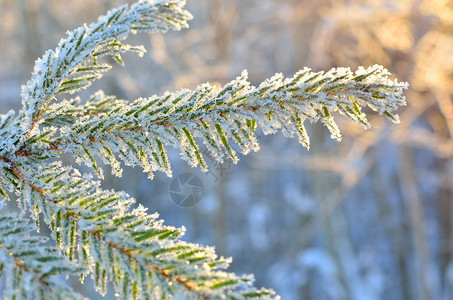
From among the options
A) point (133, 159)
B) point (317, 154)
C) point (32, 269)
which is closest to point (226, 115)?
point (133, 159)

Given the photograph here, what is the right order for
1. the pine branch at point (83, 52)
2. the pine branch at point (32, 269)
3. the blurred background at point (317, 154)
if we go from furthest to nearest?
the blurred background at point (317, 154) → the pine branch at point (83, 52) → the pine branch at point (32, 269)

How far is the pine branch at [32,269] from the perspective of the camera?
10.8 inches

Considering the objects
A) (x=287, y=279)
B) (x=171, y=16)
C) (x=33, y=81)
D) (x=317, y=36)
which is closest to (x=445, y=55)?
(x=317, y=36)

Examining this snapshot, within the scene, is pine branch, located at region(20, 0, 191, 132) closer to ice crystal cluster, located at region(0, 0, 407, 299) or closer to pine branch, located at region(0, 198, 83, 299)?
ice crystal cluster, located at region(0, 0, 407, 299)

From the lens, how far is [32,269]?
0.94 ft

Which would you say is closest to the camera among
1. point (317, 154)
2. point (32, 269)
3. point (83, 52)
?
point (32, 269)

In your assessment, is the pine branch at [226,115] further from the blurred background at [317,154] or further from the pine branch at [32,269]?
the blurred background at [317,154]

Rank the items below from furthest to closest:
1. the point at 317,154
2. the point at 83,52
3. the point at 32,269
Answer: the point at 317,154 < the point at 83,52 < the point at 32,269

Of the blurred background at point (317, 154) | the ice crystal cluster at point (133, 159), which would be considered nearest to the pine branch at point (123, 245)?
the ice crystal cluster at point (133, 159)

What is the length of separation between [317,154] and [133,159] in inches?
177

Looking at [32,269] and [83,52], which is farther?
[83,52]

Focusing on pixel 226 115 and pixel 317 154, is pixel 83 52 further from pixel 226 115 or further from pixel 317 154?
pixel 317 154

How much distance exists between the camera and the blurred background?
12.3ft

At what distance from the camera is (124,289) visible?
0.31 m
